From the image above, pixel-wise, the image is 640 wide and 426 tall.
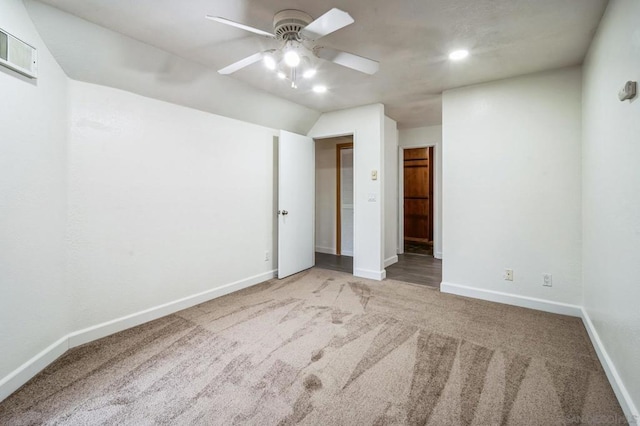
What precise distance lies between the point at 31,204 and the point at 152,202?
894 millimetres

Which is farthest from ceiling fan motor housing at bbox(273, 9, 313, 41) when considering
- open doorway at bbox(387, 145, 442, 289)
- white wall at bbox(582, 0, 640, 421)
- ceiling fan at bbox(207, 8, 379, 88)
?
open doorway at bbox(387, 145, 442, 289)

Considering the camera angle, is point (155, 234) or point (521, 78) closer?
point (155, 234)

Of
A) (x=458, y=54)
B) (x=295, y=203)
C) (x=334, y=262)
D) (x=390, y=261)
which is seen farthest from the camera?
(x=334, y=262)

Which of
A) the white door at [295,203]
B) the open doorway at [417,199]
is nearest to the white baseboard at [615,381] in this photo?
the white door at [295,203]

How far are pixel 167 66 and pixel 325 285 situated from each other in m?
2.91

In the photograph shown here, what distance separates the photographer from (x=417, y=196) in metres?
7.31

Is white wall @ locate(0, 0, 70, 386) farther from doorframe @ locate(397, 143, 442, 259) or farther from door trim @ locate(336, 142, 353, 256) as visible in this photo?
doorframe @ locate(397, 143, 442, 259)

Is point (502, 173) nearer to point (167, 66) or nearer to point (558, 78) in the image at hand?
point (558, 78)

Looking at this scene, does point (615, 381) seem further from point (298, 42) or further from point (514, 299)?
point (298, 42)

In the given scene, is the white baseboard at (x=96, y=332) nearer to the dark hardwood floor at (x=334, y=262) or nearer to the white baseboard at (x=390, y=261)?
the dark hardwood floor at (x=334, y=262)

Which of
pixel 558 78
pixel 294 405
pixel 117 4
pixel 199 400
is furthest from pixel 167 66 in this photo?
pixel 558 78

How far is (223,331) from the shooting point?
8.07ft

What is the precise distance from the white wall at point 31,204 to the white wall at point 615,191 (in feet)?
11.2

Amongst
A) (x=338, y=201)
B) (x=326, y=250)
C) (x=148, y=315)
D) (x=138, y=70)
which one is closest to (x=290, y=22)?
(x=138, y=70)
